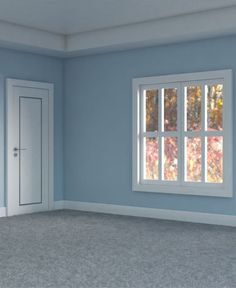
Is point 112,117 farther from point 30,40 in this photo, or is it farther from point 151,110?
point 30,40

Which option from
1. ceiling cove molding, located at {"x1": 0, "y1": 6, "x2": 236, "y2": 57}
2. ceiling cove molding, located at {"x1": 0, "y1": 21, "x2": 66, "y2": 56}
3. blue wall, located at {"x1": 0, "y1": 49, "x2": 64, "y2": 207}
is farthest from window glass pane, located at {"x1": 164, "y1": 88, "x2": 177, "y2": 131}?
blue wall, located at {"x1": 0, "y1": 49, "x2": 64, "y2": 207}

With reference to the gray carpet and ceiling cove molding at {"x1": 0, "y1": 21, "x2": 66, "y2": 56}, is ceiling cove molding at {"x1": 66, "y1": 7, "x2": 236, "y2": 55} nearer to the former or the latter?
ceiling cove molding at {"x1": 0, "y1": 21, "x2": 66, "y2": 56}

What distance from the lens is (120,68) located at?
795cm

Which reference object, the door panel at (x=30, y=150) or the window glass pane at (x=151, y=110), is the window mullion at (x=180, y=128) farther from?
the door panel at (x=30, y=150)

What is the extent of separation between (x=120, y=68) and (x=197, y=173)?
1939 mm

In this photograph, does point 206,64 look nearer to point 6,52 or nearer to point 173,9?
point 173,9

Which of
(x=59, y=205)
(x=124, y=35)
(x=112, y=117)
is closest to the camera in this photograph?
(x=124, y=35)

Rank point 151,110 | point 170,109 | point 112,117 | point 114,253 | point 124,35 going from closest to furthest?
1. point 114,253
2. point 124,35
3. point 170,109
4. point 151,110
5. point 112,117

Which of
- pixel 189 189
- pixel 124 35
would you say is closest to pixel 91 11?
pixel 124 35

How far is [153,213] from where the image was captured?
24.8 feet

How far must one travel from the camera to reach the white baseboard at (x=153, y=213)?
6918mm

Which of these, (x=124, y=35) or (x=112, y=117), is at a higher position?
(x=124, y=35)

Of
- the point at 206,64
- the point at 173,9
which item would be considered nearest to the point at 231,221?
the point at 206,64

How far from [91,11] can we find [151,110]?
69.2 inches
